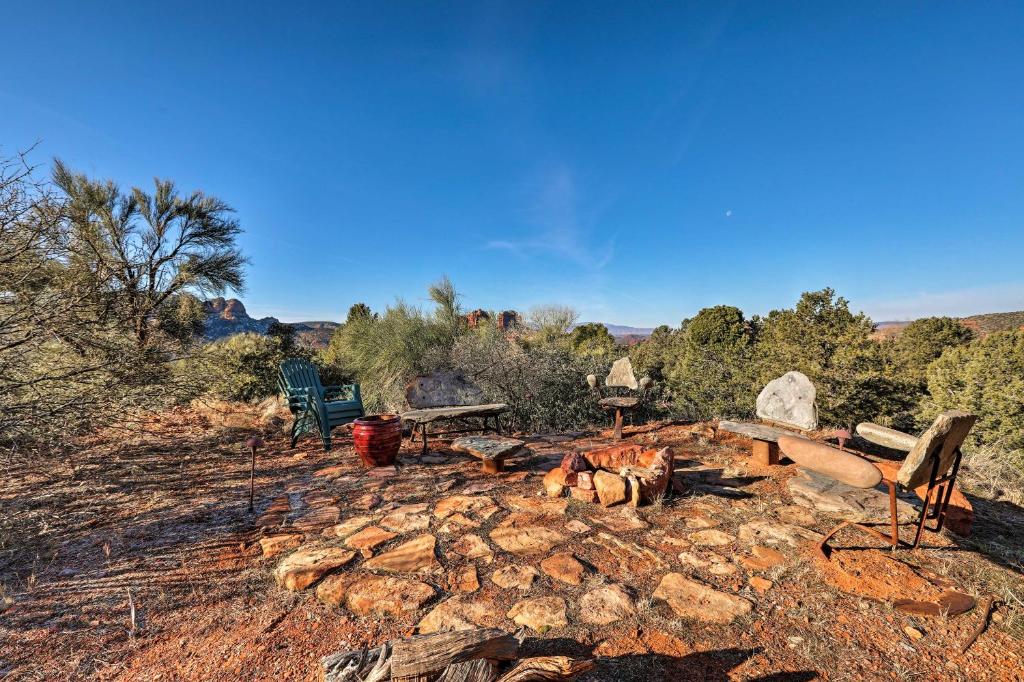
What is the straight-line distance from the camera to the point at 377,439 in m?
3.92

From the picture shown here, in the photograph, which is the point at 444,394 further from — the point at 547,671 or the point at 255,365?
the point at 255,365

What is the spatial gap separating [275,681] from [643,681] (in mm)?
1334

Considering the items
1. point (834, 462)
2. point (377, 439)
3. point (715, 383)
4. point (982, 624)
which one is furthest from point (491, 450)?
point (715, 383)

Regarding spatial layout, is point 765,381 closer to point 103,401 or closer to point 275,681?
point 275,681

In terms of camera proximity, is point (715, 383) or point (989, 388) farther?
point (715, 383)

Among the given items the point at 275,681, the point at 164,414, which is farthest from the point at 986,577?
the point at 164,414

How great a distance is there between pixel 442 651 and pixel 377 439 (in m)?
2.84

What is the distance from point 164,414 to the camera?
6152 mm

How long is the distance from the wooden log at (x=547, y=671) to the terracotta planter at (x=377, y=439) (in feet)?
9.70

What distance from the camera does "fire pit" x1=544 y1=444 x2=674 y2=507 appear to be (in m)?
2.99

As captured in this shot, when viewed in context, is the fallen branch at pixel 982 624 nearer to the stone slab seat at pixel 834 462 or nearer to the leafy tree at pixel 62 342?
the stone slab seat at pixel 834 462

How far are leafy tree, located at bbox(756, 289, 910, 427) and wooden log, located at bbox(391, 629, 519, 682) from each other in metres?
7.34

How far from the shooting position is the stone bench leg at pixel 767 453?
374 cm

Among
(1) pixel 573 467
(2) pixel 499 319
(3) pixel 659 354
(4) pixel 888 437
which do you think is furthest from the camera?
Answer: (3) pixel 659 354
